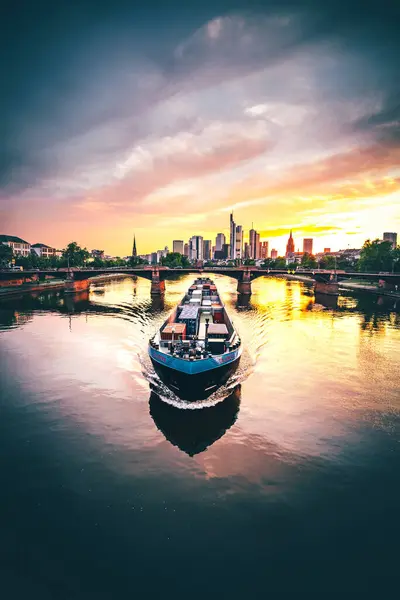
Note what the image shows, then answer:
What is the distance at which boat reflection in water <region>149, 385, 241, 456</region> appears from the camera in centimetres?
2266

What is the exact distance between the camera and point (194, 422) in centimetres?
2525

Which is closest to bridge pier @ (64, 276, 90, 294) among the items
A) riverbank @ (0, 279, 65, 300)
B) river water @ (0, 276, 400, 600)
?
riverbank @ (0, 279, 65, 300)

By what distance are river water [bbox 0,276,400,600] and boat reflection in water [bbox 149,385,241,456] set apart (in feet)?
0.47

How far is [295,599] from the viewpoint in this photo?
12.4 m

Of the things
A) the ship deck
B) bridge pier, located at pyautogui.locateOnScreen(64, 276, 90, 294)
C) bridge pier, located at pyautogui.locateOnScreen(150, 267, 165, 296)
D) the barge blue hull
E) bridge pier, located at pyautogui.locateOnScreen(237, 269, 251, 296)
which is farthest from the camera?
bridge pier, located at pyautogui.locateOnScreen(237, 269, 251, 296)

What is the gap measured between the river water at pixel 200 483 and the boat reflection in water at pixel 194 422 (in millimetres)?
144

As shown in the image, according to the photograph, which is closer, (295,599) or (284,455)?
(295,599)

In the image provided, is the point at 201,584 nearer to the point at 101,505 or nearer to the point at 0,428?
the point at 101,505

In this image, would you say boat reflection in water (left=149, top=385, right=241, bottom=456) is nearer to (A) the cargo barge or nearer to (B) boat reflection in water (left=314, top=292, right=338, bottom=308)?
(A) the cargo barge

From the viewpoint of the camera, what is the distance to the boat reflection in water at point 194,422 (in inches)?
892

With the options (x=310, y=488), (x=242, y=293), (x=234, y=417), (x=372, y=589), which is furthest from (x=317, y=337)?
(x=242, y=293)

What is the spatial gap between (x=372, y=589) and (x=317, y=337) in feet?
141

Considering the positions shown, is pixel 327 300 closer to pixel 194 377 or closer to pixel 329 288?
pixel 329 288

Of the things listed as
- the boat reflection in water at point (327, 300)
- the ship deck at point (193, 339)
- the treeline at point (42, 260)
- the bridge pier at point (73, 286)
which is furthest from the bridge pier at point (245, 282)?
the treeline at point (42, 260)
